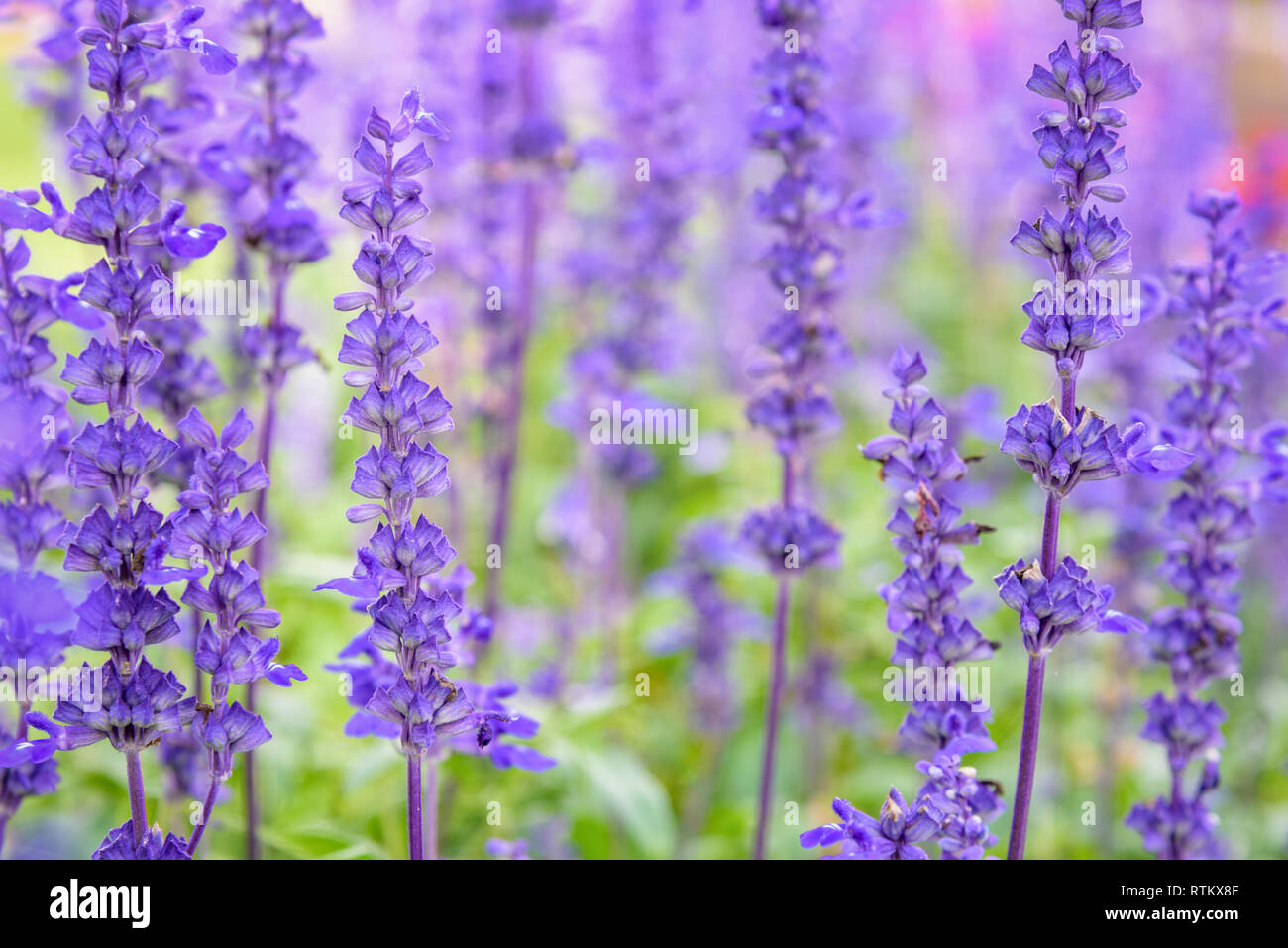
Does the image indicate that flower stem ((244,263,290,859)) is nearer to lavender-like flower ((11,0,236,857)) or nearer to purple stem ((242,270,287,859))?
→ purple stem ((242,270,287,859))

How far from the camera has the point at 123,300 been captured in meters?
1.75

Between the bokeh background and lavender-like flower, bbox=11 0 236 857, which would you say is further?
the bokeh background

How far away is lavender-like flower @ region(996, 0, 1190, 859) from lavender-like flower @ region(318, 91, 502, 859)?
883mm

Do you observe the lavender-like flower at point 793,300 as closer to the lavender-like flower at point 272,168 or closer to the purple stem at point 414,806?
the lavender-like flower at point 272,168

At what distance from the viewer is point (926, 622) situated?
2012mm

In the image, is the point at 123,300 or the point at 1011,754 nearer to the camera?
the point at 123,300

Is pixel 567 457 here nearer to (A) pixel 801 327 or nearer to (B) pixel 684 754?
(B) pixel 684 754

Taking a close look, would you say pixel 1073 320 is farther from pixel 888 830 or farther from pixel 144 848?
pixel 144 848

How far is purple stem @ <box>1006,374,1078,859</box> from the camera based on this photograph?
1.84m

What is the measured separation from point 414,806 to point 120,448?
70 centimetres

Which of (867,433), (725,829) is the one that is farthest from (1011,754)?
(867,433)

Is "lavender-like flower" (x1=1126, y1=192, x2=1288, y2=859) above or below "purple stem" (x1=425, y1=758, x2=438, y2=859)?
above

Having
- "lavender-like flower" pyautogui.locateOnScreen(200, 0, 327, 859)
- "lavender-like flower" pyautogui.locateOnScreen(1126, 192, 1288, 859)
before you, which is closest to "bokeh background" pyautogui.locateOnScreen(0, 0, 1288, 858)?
"lavender-like flower" pyautogui.locateOnScreen(200, 0, 327, 859)

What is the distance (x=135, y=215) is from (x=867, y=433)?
4109 millimetres
